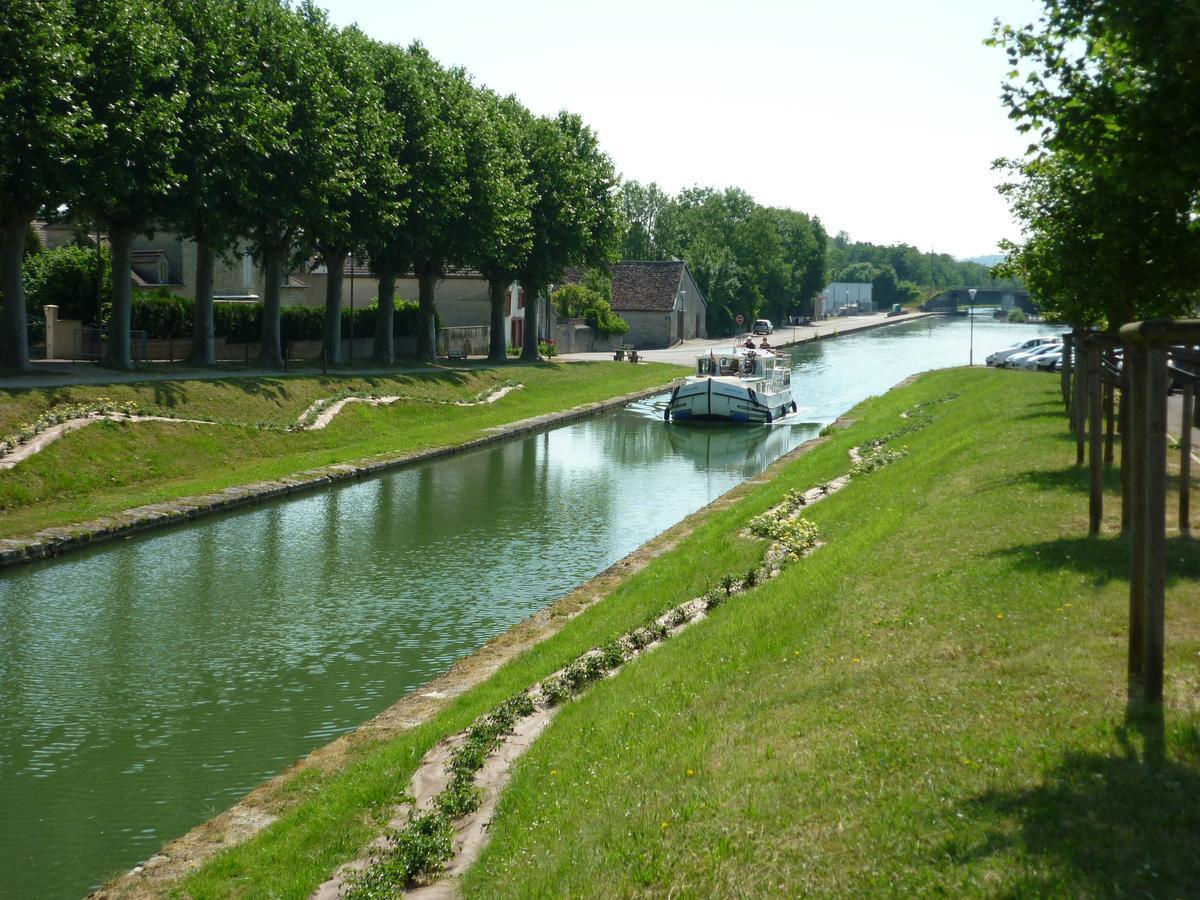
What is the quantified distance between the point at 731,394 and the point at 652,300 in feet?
181

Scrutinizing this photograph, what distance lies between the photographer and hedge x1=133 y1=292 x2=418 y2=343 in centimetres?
4812

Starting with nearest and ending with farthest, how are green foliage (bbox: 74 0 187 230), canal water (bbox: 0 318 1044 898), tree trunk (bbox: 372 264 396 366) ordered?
canal water (bbox: 0 318 1044 898), green foliage (bbox: 74 0 187 230), tree trunk (bbox: 372 264 396 366)

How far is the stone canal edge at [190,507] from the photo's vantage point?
22906 mm

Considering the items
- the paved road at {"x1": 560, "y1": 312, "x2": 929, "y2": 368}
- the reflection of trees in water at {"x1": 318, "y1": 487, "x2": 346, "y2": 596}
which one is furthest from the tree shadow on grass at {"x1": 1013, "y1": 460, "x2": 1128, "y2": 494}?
the paved road at {"x1": 560, "y1": 312, "x2": 929, "y2": 368}

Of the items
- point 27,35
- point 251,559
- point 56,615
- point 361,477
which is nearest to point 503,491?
point 361,477

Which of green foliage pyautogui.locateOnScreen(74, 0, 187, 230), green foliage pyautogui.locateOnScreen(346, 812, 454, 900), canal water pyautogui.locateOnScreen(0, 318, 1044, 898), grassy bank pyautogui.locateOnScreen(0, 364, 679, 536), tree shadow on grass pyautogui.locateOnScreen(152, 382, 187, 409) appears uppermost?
green foliage pyautogui.locateOnScreen(74, 0, 187, 230)

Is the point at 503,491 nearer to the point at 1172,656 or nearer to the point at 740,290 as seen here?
the point at 1172,656

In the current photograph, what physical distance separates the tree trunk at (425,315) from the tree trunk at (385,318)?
11.5 ft

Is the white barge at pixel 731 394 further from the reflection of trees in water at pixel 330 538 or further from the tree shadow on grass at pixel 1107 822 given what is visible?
the tree shadow on grass at pixel 1107 822

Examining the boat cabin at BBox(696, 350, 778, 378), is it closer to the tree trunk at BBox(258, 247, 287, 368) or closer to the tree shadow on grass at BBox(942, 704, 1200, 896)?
the tree trunk at BBox(258, 247, 287, 368)

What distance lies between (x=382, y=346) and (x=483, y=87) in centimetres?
1767

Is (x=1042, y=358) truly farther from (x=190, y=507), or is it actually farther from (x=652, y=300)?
(x=190, y=507)

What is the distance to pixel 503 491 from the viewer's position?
32938 mm

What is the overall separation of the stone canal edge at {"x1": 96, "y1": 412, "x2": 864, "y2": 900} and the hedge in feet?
103
